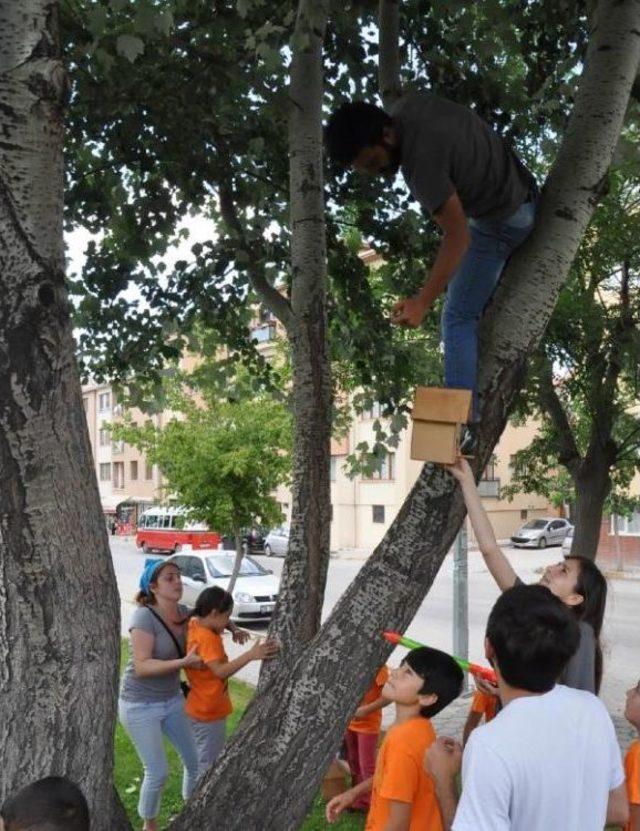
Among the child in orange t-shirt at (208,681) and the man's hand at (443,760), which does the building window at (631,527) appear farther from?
the man's hand at (443,760)

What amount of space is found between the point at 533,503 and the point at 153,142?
141 ft

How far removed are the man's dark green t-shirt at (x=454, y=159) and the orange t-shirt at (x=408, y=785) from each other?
1925 mm

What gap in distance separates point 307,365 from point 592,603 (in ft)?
6.15

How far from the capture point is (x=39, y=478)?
9.27ft

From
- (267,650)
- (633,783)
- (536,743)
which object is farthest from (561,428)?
(536,743)

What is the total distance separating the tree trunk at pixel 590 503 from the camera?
8.84m

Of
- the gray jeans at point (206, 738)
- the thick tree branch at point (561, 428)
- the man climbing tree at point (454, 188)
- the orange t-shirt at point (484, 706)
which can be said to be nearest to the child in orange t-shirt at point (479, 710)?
the orange t-shirt at point (484, 706)

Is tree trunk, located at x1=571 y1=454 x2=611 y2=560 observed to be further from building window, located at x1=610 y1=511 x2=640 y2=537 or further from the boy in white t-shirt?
building window, located at x1=610 y1=511 x2=640 y2=537

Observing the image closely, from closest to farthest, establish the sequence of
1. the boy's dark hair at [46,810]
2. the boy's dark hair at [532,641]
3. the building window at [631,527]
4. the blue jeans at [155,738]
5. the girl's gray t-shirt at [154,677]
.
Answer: the boy's dark hair at [532,641]
the boy's dark hair at [46,810]
the blue jeans at [155,738]
the girl's gray t-shirt at [154,677]
the building window at [631,527]

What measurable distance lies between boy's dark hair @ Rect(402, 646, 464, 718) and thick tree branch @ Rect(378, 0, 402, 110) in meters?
2.63

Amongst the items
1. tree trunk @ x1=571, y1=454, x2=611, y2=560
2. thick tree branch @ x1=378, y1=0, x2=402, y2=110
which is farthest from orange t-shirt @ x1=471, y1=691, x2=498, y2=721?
tree trunk @ x1=571, y1=454, x2=611, y2=560

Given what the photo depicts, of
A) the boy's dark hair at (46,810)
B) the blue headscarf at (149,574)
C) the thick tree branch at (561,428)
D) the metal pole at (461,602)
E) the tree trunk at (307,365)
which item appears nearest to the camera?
the boy's dark hair at (46,810)

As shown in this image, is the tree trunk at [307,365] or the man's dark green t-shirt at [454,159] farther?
the tree trunk at [307,365]

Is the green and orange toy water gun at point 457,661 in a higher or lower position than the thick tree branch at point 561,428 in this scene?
lower
